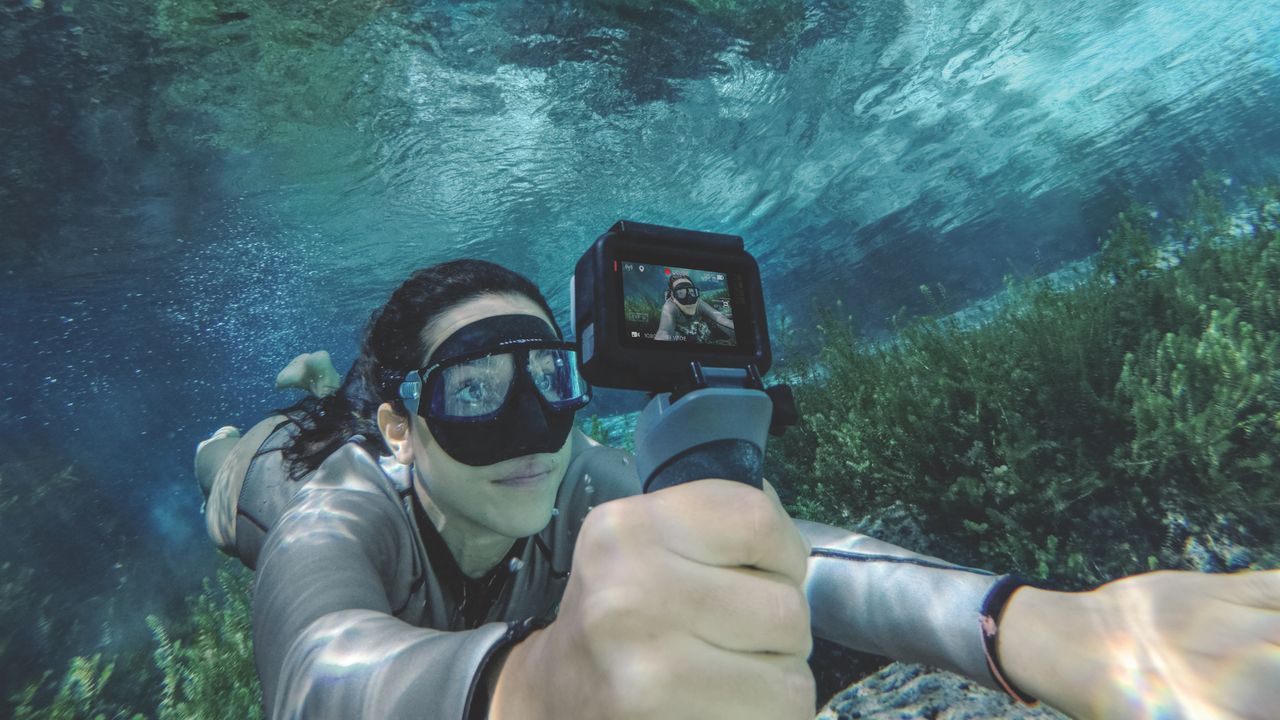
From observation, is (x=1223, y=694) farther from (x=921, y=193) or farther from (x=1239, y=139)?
(x=1239, y=139)

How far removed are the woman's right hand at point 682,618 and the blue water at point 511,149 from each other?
9.99 metres

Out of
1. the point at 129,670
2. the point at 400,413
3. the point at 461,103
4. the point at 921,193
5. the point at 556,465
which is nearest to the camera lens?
the point at 556,465

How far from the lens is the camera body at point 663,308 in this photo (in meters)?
1.05

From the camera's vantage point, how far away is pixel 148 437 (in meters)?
30.6

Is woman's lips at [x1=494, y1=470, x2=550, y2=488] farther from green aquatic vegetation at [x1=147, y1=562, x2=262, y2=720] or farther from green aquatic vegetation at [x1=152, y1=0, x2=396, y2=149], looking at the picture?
green aquatic vegetation at [x1=152, y1=0, x2=396, y2=149]

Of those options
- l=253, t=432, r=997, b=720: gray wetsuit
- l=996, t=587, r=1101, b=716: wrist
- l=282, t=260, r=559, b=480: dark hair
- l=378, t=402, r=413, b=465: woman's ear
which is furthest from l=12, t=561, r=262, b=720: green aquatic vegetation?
l=996, t=587, r=1101, b=716: wrist

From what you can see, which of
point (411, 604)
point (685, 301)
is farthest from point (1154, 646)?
point (411, 604)

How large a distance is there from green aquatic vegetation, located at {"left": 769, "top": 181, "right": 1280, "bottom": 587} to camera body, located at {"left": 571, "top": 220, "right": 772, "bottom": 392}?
365 centimetres

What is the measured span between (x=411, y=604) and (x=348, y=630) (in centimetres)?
136

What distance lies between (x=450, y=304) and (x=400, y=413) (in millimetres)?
636

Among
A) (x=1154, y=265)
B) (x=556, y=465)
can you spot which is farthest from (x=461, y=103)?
(x=1154, y=265)

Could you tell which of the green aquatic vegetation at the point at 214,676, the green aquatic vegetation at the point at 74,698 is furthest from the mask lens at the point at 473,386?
the green aquatic vegetation at the point at 74,698

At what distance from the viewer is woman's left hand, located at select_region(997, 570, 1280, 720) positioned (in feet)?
3.17

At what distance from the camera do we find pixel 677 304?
118 centimetres
